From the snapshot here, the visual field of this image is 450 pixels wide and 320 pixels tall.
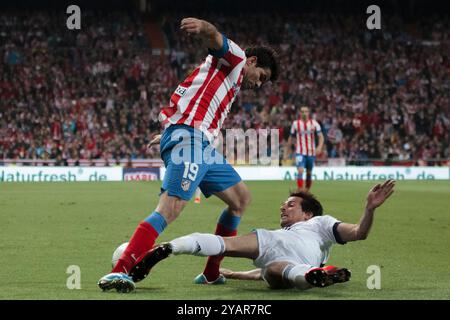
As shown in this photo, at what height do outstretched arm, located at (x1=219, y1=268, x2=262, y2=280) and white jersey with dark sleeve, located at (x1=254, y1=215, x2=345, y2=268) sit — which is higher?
white jersey with dark sleeve, located at (x1=254, y1=215, x2=345, y2=268)

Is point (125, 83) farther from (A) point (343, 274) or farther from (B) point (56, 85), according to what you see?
(A) point (343, 274)

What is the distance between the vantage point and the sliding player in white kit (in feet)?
19.9

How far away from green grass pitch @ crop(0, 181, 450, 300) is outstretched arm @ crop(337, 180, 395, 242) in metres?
0.45

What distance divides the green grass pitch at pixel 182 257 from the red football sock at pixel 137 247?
0.69ft

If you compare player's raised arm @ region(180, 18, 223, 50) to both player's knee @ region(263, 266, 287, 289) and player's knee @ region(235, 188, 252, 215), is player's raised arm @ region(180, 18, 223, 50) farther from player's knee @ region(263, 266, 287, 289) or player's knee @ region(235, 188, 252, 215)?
player's knee @ region(263, 266, 287, 289)

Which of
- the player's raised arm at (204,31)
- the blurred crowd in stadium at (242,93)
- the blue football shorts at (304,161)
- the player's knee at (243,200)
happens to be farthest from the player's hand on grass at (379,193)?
the blurred crowd in stadium at (242,93)

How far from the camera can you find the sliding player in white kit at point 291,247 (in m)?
6.06

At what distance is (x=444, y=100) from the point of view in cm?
3553

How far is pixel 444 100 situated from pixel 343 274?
3085 centimetres

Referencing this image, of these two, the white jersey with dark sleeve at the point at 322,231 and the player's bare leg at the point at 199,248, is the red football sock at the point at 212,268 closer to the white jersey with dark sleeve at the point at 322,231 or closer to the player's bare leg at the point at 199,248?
the player's bare leg at the point at 199,248

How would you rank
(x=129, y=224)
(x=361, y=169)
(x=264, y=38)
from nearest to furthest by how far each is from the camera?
(x=129, y=224), (x=361, y=169), (x=264, y=38)

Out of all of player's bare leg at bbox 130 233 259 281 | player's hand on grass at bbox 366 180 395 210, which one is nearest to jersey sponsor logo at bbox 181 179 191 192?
player's bare leg at bbox 130 233 259 281

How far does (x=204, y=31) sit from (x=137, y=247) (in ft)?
5.60
